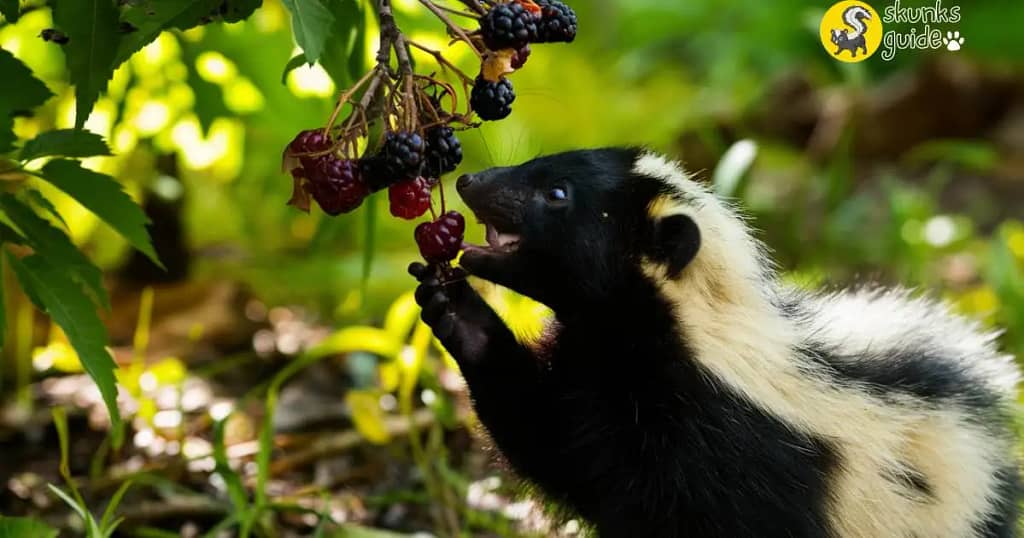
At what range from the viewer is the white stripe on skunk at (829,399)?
265cm

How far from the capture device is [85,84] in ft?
6.95

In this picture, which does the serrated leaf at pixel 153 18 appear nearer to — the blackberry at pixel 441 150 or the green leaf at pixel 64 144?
the green leaf at pixel 64 144

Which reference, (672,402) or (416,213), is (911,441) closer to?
(672,402)

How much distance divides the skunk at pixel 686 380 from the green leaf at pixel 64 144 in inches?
29.2

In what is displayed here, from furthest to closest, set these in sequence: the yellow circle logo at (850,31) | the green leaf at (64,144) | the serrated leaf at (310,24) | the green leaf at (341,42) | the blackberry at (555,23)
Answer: the yellow circle logo at (850,31) → the green leaf at (341,42) → the green leaf at (64,144) → the blackberry at (555,23) → the serrated leaf at (310,24)

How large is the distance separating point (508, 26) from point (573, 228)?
732 millimetres

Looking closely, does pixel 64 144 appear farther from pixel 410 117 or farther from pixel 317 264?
pixel 317 264

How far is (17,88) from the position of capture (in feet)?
7.53

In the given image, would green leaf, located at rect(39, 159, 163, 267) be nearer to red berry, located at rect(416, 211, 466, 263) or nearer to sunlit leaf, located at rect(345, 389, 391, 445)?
red berry, located at rect(416, 211, 466, 263)

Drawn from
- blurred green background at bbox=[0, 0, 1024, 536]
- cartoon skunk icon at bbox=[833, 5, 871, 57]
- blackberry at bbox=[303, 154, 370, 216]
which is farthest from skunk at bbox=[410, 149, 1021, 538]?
cartoon skunk icon at bbox=[833, 5, 871, 57]

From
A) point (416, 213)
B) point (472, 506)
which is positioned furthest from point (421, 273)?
point (472, 506)

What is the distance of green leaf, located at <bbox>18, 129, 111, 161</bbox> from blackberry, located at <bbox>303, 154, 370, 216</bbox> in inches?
17.2

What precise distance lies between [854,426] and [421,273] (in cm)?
107

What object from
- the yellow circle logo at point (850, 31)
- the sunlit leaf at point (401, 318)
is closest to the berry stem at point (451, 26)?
the sunlit leaf at point (401, 318)
